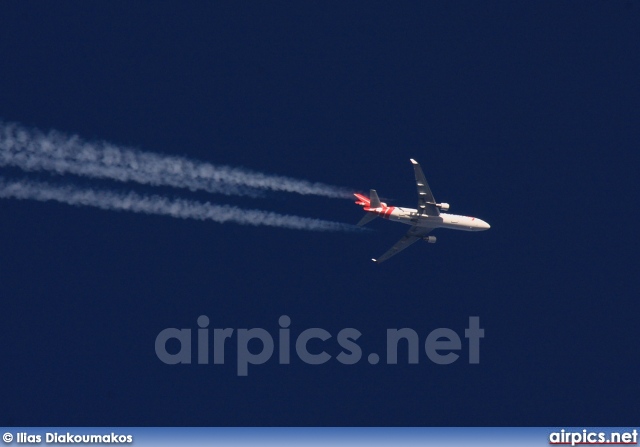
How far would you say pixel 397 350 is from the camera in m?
78.9

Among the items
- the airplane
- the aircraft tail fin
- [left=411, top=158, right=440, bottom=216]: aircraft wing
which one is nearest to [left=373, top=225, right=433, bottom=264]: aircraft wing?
the airplane

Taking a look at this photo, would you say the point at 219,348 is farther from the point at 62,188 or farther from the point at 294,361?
the point at 62,188

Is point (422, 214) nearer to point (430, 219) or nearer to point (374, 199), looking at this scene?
point (430, 219)

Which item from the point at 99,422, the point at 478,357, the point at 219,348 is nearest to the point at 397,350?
the point at 478,357

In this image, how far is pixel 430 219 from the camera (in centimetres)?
8038

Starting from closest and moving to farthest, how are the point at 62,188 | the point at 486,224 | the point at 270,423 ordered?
the point at 62,188, the point at 270,423, the point at 486,224

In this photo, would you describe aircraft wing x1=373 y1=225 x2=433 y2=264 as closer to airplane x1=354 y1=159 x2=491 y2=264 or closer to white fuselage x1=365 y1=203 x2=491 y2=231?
airplane x1=354 y1=159 x2=491 y2=264

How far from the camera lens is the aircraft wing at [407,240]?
82562 mm

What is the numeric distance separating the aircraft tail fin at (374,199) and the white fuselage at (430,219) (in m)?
0.22

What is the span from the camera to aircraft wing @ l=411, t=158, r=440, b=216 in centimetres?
7869

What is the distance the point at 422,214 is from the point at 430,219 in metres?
0.60

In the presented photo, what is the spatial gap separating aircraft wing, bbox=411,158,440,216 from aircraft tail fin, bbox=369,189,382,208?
2464 mm

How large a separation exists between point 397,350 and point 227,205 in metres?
12.9

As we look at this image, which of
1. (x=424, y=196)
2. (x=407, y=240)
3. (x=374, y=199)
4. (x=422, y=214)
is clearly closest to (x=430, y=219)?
(x=422, y=214)
